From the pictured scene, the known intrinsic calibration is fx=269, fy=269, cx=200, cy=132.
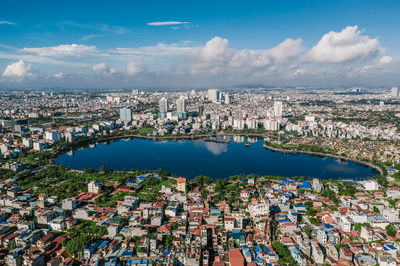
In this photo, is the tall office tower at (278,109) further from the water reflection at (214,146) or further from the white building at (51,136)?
the white building at (51,136)

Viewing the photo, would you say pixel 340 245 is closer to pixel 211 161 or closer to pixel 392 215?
pixel 392 215

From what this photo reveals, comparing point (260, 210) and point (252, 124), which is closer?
point (260, 210)

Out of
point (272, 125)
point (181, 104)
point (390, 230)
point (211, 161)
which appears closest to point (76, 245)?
point (390, 230)

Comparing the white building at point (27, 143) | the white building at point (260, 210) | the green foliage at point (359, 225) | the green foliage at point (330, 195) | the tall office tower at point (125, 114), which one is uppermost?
the tall office tower at point (125, 114)

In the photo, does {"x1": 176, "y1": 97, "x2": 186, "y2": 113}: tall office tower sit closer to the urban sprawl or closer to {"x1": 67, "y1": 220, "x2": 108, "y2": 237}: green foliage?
the urban sprawl

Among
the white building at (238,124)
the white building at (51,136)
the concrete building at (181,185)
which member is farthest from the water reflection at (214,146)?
the white building at (51,136)

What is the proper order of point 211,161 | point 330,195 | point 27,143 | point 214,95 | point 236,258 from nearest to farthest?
1. point 236,258
2. point 330,195
3. point 211,161
4. point 27,143
5. point 214,95

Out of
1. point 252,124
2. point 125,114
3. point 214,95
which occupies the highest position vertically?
point 214,95

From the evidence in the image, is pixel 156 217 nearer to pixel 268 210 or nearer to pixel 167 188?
pixel 167 188
